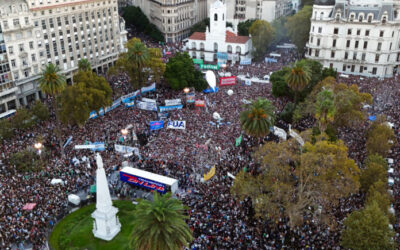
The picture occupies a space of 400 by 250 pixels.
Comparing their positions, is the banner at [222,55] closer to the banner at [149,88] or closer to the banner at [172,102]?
the banner at [149,88]

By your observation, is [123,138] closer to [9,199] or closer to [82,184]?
[82,184]

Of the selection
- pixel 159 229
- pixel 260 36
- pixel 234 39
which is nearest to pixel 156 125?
pixel 159 229

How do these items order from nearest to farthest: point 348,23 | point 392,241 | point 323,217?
point 392,241 < point 323,217 < point 348,23

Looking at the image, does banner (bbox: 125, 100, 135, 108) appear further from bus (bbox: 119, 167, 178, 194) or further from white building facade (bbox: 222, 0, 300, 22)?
white building facade (bbox: 222, 0, 300, 22)

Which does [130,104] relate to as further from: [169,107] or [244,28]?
[244,28]

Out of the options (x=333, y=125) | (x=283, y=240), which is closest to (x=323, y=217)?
(x=283, y=240)
